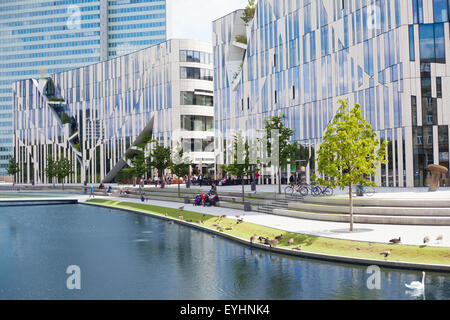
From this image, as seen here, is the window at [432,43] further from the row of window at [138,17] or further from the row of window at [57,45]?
the row of window at [57,45]

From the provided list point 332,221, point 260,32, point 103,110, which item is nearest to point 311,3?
point 260,32

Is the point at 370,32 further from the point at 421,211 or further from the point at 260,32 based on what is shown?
the point at 421,211

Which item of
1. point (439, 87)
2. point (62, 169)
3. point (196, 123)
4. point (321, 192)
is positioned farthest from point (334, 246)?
point (62, 169)

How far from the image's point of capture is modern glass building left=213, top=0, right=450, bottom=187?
37062mm

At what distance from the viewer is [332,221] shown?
25.2m

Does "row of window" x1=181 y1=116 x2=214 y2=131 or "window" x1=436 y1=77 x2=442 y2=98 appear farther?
"row of window" x1=181 y1=116 x2=214 y2=131

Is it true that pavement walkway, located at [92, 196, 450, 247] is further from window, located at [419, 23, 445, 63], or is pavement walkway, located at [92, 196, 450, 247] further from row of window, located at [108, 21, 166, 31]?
row of window, located at [108, 21, 166, 31]

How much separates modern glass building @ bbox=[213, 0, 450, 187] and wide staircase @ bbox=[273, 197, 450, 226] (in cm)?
1411

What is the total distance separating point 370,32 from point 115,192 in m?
35.7

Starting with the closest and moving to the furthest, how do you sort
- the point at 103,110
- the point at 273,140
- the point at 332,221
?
the point at 332,221
the point at 273,140
the point at 103,110

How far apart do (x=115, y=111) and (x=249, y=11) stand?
37.6 metres

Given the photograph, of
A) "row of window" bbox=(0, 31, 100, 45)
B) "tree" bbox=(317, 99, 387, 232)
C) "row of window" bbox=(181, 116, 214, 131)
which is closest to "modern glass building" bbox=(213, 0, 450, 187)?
"row of window" bbox=(181, 116, 214, 131)

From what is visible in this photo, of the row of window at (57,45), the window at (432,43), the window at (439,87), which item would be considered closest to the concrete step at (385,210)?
the window at (439,87)

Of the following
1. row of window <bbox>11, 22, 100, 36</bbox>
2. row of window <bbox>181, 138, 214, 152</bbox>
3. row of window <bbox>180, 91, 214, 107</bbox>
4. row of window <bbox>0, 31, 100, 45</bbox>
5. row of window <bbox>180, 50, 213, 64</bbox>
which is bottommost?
row of window <bbox>181, 138, 214, 152</bbox>
